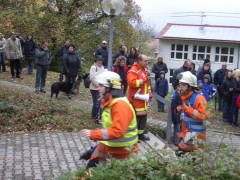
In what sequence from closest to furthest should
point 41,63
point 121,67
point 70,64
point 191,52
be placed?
point 121,67, point 70,64, point 41,63, point 191,52

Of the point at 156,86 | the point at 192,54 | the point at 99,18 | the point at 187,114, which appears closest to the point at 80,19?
the point at 99,18

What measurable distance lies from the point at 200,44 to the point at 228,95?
42.5 m

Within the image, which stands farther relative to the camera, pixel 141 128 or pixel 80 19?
pixel 80 19

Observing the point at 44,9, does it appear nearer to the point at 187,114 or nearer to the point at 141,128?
the point at 141,128

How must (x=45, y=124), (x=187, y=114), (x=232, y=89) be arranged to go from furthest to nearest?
(x=232, y=89) → (x=45, y=124) → (x=187, y=114)

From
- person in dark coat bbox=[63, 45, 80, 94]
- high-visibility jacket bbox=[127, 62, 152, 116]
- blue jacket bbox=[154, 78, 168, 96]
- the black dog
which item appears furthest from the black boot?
blue jacket bbox=[154, 78, 168, 96]

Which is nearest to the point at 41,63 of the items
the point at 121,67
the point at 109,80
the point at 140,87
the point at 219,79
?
the point at 121,67

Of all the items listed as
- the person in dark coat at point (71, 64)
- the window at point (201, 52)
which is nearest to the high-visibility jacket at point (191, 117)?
the person in dark coat at point (71, 64)

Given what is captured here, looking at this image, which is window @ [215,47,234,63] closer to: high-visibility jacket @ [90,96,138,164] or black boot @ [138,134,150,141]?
black boot @ [138,134,150,141]

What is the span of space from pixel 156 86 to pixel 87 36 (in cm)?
1411

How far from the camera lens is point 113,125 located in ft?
15.0

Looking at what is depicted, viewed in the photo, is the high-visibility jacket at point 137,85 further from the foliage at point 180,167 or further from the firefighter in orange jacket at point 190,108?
the foliage at point 180,167

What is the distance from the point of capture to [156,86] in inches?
594

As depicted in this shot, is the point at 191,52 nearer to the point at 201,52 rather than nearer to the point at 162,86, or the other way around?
the point at 201,52
